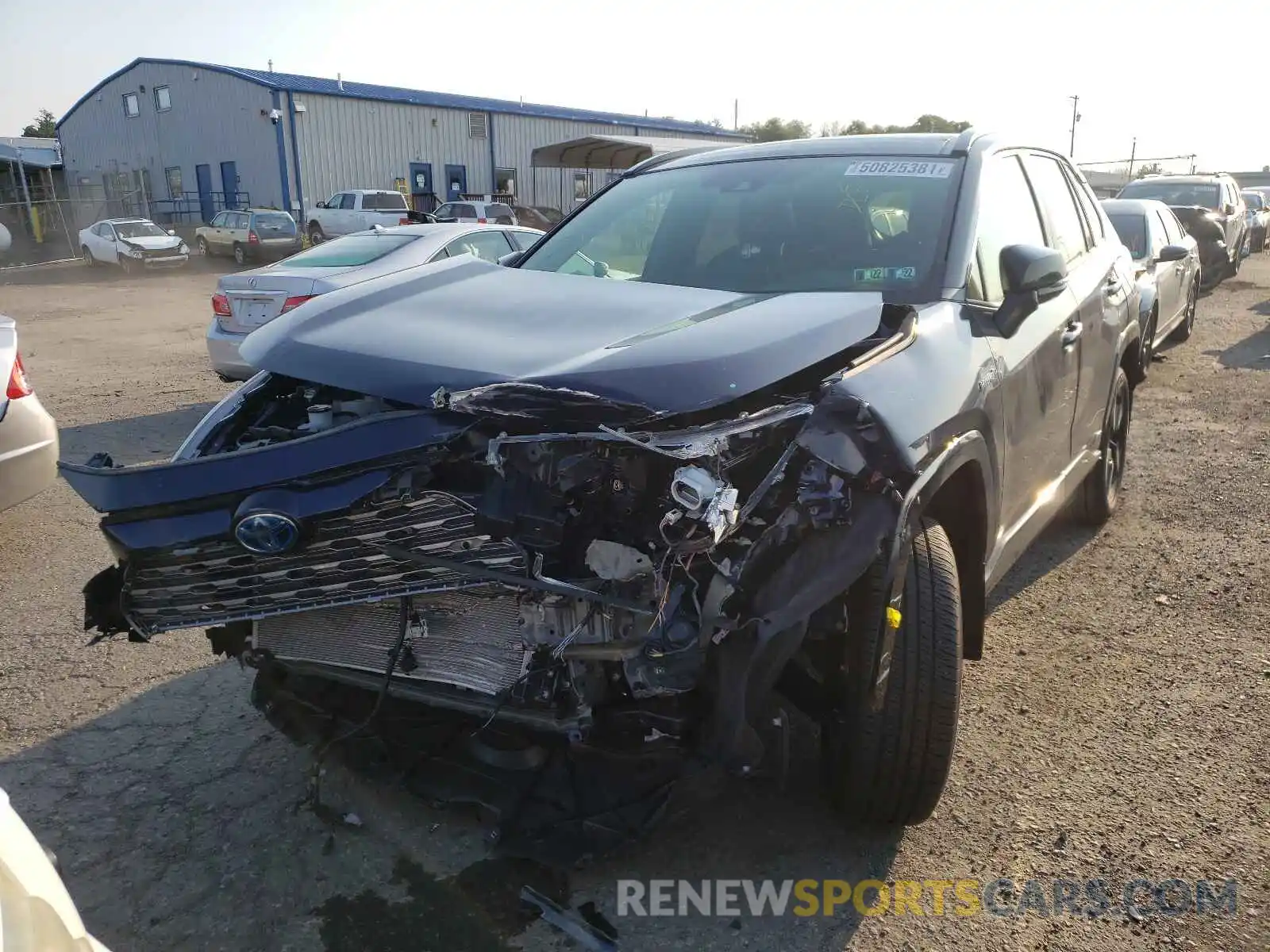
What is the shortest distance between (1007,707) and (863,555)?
1607 mm

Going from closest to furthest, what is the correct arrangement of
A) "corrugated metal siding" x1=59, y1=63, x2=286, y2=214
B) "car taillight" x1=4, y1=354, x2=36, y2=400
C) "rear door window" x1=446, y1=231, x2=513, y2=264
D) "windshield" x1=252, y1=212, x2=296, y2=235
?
1. "car taillight" x1=4, y1=354, x2=36, y2=400
2. "rear door window" x1=446, y1=231, x2=513, y2=264
3. "windshield" x1=252, y1=212, x2=296, y2=235
4. "corrugated metal siding" x1=59, y1=63, x2=286, y2=214

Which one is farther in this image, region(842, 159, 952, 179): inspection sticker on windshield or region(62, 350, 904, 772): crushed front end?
region(842, 159, 952, 179): inspection sticker on windshield

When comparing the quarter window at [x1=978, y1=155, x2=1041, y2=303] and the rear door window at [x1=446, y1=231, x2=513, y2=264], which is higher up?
the quarter window at [x1=978, y1=155, x2=1041, y2=303]

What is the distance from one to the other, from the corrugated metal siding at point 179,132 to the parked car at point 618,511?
3369 centimetres

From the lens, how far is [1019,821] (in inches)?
108

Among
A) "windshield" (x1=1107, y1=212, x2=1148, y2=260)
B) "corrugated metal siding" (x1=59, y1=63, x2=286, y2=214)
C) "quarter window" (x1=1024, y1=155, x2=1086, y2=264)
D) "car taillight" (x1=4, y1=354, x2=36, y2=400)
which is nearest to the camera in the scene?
"quarter window" (x1=1024, y1=155, x2=1086, y2=264)

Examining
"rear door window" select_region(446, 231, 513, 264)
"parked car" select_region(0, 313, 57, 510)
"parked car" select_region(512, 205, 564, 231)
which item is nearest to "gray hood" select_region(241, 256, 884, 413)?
"parked car" select_region(0, 313, 57, 510)

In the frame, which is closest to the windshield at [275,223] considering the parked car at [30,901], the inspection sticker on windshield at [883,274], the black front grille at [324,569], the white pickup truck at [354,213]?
the white pickup truck at [354,213]

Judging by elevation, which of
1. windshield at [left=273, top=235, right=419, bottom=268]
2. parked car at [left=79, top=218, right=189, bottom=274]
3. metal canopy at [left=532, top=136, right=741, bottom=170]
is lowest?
parked car at [left=79, top=218, right=189, bottom=274]

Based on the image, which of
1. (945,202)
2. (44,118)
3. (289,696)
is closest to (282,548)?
(289,696)

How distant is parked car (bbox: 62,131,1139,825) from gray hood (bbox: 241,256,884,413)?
0.4 inches

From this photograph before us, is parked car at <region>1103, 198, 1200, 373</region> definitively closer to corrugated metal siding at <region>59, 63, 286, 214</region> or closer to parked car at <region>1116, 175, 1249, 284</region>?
parked car at <region>1116, 175, 1249, 284</region>

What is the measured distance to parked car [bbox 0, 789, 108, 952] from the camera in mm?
1207

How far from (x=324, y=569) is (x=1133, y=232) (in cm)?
956
